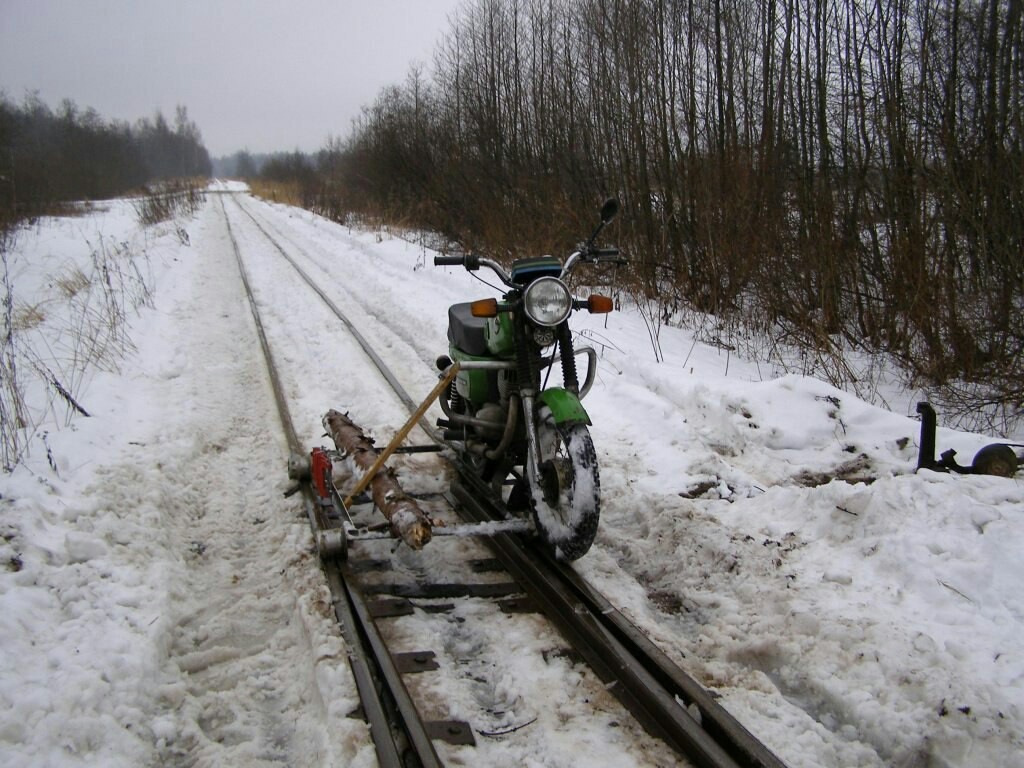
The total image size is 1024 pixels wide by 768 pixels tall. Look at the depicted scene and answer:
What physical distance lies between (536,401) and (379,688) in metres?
1.64

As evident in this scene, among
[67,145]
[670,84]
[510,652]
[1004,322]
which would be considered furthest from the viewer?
[67,145]

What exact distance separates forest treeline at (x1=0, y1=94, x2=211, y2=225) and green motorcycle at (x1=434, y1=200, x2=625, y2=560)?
58.1 ft

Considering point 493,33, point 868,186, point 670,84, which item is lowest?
point 868,186

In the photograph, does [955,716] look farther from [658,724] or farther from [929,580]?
[658,724]

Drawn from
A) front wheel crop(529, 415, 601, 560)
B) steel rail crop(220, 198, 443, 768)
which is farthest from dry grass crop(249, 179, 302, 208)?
steel rail crop(220, 198, 443, 768)

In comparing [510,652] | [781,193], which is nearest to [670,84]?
[781,193]

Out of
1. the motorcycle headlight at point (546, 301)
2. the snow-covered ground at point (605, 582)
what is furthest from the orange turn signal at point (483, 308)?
the snow-covered ground at point (605, 582)

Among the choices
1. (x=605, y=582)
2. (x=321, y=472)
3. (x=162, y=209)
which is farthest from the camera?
(x=162, y=209)

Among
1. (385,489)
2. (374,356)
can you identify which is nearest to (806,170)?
(374,356)

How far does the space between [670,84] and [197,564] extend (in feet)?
35.5

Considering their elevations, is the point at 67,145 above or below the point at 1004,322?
above

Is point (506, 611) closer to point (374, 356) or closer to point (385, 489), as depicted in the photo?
point (385, 489)

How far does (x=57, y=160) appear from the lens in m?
36.6

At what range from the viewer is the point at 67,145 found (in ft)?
151
